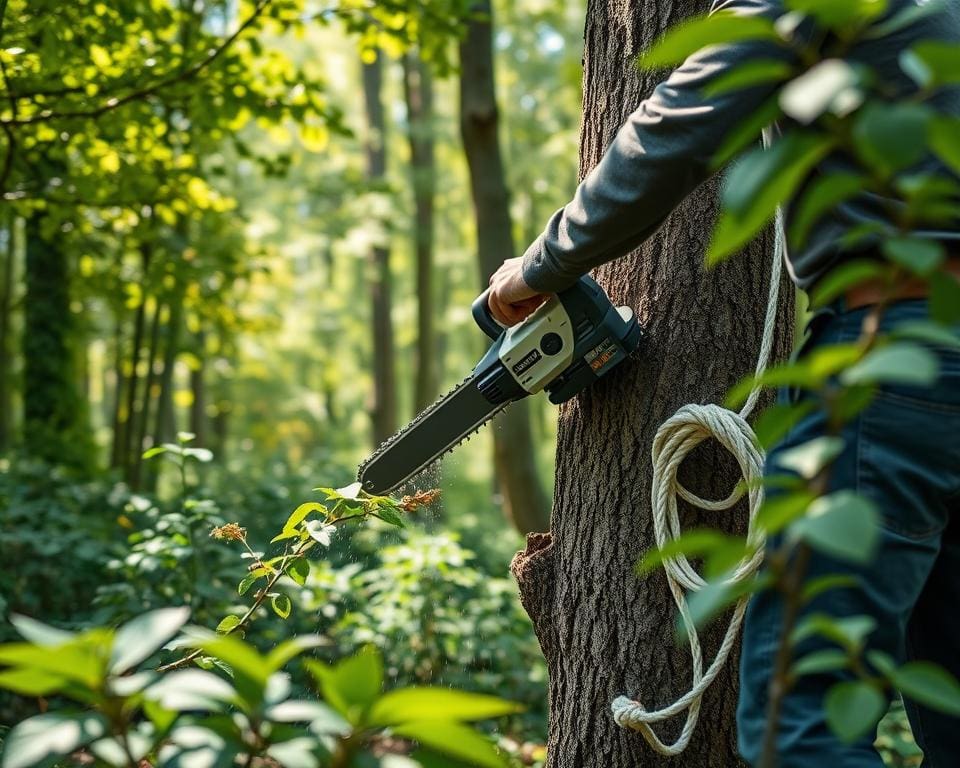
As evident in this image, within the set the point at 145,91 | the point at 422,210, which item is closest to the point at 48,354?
the point at 422,210

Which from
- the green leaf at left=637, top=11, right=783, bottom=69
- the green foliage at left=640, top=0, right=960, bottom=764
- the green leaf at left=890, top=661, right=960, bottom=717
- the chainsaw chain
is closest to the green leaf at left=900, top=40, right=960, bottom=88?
the green foliage at left=640, top=0, right=960, bottom=764

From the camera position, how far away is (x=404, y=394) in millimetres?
33969

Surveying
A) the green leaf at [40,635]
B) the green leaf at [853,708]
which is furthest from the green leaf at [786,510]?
the green leaf at [40,635]

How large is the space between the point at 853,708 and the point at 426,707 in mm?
347

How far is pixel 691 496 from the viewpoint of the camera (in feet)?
7.29

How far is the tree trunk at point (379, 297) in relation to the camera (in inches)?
486

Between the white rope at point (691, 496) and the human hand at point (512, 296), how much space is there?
40 cm

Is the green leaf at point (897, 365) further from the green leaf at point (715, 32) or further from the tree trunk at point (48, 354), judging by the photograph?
the tree trunk at point (48, 354)

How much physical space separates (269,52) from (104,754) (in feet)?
14.4

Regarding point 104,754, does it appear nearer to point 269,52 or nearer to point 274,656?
point 274,656

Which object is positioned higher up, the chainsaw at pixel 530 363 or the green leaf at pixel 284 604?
the chainsaw at pixel 530 363

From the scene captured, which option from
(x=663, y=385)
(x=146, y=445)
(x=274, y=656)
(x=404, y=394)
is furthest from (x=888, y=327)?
(x=404, y=394)

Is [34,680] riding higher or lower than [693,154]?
lower

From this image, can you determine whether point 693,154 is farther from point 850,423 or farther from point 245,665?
point 245,665
